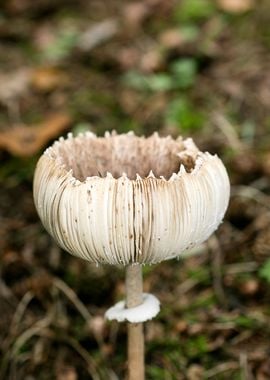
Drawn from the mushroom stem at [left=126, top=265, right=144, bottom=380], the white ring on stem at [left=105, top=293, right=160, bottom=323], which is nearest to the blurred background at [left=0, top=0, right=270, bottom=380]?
the mushroom stem at [left=126, top=265, right=144, bottom=380]

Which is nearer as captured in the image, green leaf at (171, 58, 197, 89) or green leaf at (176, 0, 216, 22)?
green leaf at (171, 58, 197, 89)

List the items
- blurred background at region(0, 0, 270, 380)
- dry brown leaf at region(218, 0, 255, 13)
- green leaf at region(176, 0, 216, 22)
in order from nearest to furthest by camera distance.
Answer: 1. blurred background at region(0, 0, 270, 380)
2. dry brown leaf at region(218, 0, 255, 13)
3. green leaf at region(176, 0, 216, 22)

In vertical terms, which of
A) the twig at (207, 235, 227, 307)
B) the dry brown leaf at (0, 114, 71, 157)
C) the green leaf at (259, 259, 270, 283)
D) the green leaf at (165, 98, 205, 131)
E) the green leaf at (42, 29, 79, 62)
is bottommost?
the green leaf at (259, 259, 270, 283)

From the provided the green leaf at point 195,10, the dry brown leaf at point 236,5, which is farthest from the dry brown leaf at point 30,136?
the dry brown leaf at point 236,5

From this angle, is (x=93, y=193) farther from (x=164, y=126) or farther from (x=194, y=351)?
(x=164, y=126)

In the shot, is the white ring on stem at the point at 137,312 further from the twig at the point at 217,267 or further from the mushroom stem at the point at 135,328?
the twig at the point at 217,267

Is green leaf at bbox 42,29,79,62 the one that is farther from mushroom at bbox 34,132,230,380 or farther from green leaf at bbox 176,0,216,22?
mushroom at bbox 34,132,230,380

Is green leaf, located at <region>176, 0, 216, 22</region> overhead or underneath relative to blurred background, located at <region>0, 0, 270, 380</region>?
overhead

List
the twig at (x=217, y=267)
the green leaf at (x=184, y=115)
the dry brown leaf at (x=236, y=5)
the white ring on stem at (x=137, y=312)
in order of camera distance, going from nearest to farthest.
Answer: the white ring on stem at (x=137, y=312)
the twig at (x=217, y=267)
the green leaf at (x=184, y=115)
the dry brown leaf at (x=236, y=5)
